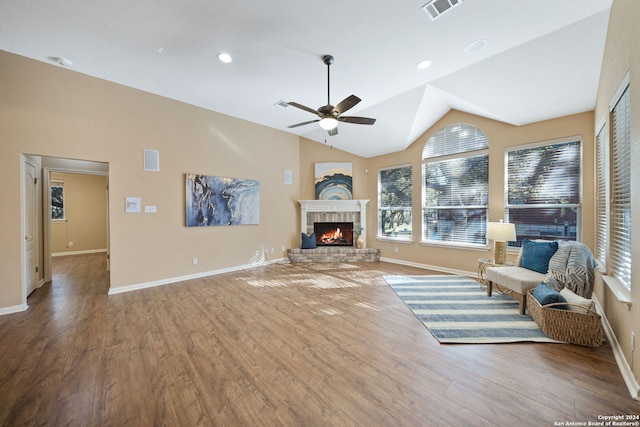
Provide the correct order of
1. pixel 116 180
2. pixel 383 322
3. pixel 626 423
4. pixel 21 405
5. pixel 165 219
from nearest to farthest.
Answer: pixel 626 423 < pixel 21 405 < pixel 383 322 < pixel 116 180 < pixel 165 219

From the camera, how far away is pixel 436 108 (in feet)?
15.7

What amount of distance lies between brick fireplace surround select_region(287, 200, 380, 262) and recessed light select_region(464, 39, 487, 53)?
3.91m

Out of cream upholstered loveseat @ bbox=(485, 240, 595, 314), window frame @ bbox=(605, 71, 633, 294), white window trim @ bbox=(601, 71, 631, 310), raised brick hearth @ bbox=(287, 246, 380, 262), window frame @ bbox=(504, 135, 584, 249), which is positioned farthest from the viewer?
raised brick hearth @ bbox=(287, 246, 380, 262)

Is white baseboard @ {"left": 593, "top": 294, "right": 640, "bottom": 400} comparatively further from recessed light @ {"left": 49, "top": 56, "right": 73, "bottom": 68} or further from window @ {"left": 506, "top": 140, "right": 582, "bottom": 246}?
recessed light @ {"left": 49, "top": 56, "right": 73, "bottom": 68}

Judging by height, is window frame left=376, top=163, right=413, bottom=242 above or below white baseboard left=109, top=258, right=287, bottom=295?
above

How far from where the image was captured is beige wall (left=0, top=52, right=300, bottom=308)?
3291 millimetres

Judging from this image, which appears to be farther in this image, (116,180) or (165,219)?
(165,219)

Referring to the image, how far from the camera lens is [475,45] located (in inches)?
117

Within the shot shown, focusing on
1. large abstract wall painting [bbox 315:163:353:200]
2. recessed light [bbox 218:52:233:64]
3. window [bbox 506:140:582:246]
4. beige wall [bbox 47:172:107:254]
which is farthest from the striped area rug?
beige wall [bbox 47:172:107:254]

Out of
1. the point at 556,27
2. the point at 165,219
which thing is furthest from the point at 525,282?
the point at 165,219

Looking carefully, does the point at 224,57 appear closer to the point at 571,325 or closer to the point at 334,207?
the point at 334,207

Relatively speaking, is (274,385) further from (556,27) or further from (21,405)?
(556,27)

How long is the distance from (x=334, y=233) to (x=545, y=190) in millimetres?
4418

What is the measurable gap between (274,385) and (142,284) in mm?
3637
